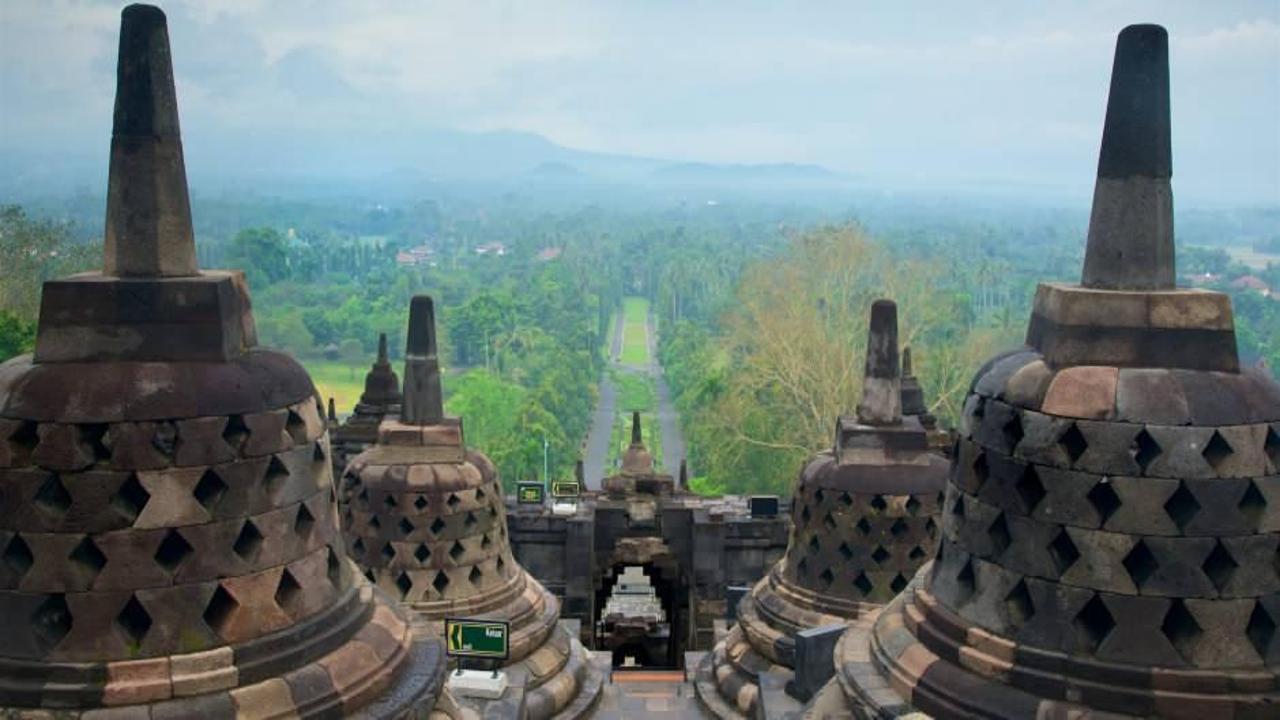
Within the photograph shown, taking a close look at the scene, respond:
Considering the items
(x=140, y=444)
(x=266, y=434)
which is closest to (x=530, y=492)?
(x=266, y=434)

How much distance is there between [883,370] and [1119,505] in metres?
6.45

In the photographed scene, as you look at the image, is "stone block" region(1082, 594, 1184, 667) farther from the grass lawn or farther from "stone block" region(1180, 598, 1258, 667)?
the grass lawn

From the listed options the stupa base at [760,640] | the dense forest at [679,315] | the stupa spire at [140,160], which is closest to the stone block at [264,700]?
the stupa spire at [140,160]

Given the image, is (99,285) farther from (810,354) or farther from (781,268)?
(781,268)

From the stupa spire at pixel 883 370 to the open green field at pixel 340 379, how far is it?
4012 cm

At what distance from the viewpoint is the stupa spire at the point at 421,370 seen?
37.4 ft

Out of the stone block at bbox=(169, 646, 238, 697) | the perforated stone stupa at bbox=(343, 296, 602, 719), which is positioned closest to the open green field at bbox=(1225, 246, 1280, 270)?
the perforated stone stupa at bbox=(343, 296, 602, 719)

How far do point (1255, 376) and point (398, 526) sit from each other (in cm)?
852

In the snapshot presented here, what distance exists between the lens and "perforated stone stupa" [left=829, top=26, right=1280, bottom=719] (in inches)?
189

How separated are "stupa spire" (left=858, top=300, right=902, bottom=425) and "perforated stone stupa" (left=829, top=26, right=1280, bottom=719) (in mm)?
5680

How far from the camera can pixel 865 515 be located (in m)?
11.1

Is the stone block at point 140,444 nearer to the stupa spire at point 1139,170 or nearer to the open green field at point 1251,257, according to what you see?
the stupa spire at point 1139,170

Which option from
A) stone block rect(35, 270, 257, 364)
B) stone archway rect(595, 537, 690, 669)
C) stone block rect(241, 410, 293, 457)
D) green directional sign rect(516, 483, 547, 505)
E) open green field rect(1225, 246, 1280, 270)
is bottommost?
stone archway rect(595, 537, 690, 669)

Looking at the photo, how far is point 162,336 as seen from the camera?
5.02 m
